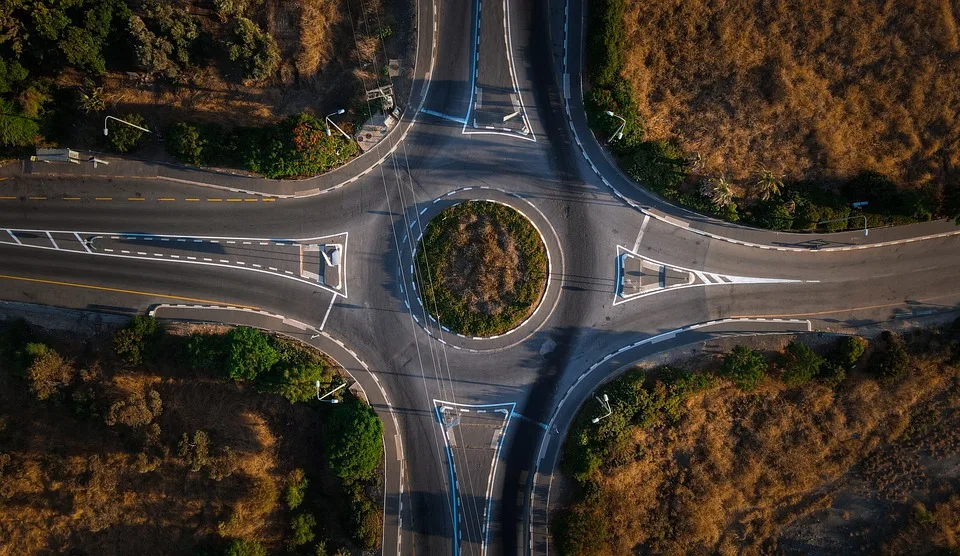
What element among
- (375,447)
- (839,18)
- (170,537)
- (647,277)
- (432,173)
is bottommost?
(170,537)

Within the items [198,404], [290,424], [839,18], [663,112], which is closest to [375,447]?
[290,424]

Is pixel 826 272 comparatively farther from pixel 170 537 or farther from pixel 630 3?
pixel 170 537

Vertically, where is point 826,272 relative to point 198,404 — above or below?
above

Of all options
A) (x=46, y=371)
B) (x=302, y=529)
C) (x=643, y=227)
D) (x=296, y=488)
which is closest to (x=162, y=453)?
(x=46, y=371)

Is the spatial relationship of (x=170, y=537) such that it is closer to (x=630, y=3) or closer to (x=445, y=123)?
(x=445, y=123)

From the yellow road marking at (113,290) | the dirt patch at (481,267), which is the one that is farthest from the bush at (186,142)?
the dirt patch at (481,267)

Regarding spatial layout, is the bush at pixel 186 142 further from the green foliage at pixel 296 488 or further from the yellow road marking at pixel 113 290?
the green foliage at pixel 296 488
